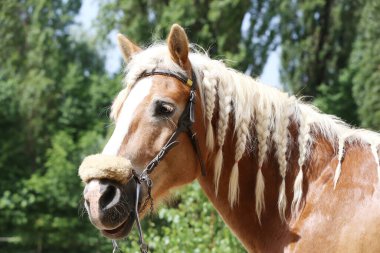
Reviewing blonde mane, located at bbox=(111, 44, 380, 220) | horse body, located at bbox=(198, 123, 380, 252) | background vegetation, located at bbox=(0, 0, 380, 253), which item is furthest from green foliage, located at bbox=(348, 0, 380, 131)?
horse body, located at bbox=(198, 123, 380, 252)

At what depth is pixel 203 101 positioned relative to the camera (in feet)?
9.92

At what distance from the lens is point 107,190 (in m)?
2.67

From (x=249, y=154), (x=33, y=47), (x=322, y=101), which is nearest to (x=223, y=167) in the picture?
(x=249, y=154)

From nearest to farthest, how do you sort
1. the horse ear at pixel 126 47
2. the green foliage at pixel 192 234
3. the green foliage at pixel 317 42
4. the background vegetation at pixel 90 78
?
the horse ear at pixel 126 47 < the green foliage at pixel 192 234 < the background vegetation at pixel 90 78 < the green foliage at pixel 317 42

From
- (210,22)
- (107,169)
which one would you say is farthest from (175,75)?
(210,22)

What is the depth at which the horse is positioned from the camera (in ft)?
8.96

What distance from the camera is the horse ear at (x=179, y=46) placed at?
9.68ft

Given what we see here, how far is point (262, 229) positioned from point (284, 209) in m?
0.15

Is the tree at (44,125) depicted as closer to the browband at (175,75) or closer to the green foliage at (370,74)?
the green foliage at (370,74)

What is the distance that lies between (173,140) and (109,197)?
0.43 meters

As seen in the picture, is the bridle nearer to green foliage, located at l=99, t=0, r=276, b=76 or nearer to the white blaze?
the white blaze

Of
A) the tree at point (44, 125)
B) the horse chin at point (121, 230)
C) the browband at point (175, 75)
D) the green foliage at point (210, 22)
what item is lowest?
the tree at point (44, 125)

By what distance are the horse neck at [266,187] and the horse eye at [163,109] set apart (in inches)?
10.4

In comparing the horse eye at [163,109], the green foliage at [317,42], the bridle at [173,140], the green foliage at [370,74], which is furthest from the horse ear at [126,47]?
the green foliage at [317,42]
